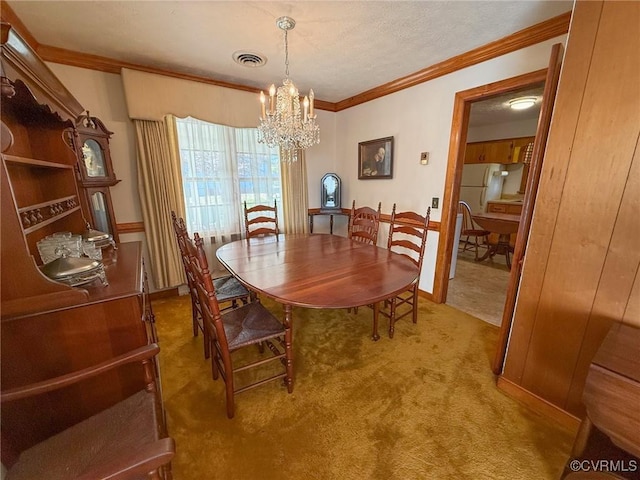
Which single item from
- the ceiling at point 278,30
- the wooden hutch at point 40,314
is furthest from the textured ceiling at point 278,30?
the wooden hutch at point 40,314

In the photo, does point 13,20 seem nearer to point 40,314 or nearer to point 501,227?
point 40,314

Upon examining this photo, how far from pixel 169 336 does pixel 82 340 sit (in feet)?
4.25

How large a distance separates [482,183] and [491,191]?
0.28 m

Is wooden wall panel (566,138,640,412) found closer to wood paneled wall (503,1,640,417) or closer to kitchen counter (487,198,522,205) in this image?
wood paneled wall (503,1,640,417)

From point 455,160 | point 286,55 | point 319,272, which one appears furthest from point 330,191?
point 319,272

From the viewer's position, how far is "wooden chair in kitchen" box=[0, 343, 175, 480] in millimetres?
730

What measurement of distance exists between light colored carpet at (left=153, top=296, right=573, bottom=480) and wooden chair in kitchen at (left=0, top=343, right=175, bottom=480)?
1.47 feet

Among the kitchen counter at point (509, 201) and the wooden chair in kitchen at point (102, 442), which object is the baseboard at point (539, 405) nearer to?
the wooden chair in kitchen at point (102, 442)

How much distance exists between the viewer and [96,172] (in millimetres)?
2334

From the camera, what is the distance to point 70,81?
2314mm

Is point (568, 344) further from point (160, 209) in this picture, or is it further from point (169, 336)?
point (160, 209)

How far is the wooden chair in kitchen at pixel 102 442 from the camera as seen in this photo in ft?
2.40

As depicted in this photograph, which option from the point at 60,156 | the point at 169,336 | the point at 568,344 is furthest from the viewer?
the point at 169,336

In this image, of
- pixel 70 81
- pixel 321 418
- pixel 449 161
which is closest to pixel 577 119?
pixel 449 161
